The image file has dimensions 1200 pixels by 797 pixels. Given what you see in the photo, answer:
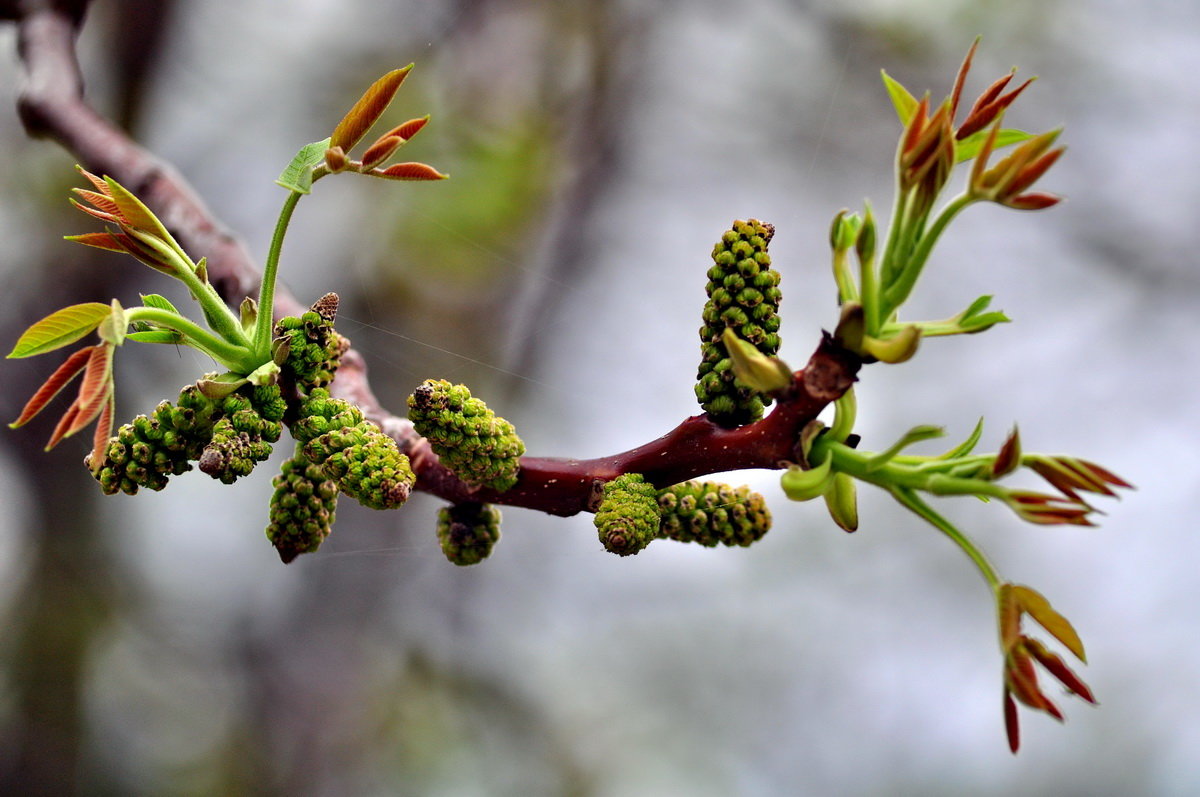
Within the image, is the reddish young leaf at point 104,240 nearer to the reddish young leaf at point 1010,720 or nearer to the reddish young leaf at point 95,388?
the reddish young leaf at point 95,388

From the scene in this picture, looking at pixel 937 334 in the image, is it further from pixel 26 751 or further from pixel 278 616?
Result: pixel 26 751

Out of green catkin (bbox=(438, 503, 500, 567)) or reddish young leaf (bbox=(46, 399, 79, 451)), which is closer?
reddish young leaf (bbox=(46, 399, 79, 451))

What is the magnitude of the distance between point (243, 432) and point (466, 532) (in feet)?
0.51

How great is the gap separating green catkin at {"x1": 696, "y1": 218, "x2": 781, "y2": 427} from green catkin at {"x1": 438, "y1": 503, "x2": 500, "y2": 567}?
0.54 ft

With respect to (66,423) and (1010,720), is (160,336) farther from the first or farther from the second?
(1010,720)

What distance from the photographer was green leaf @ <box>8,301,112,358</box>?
1.14 feet

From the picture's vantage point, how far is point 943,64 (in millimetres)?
A: 1336

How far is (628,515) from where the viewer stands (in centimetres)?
38

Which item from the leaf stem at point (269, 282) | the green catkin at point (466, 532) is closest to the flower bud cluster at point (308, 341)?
the leaf stem at point (269, 282)

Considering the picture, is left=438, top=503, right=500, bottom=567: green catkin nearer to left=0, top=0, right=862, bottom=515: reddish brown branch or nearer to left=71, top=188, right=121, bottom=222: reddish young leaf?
left=0, top=0, right=862, bottom=515: reddish brown branch

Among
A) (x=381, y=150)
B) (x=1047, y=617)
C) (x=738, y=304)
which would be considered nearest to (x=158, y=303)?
(x=381, y=150)

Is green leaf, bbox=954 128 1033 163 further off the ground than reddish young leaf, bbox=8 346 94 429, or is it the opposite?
green leaf, bbox=954 128 1033 163

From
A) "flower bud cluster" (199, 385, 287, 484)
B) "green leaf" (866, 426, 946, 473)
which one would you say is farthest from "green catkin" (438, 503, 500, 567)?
"green leaf" (866, 426, 946, 473)

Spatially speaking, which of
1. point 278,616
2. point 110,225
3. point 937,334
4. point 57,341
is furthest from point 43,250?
point 937,334
